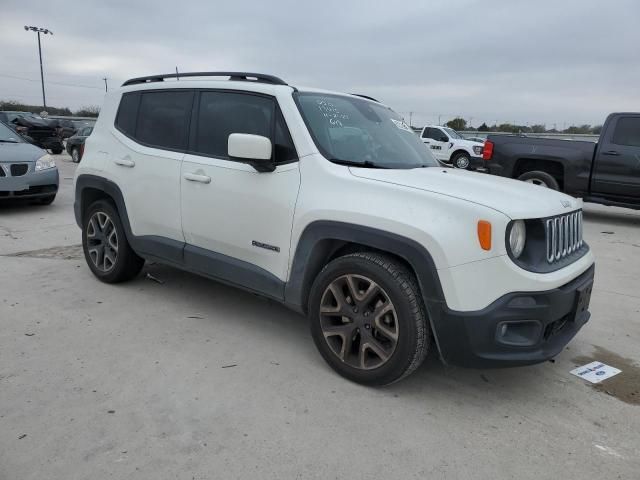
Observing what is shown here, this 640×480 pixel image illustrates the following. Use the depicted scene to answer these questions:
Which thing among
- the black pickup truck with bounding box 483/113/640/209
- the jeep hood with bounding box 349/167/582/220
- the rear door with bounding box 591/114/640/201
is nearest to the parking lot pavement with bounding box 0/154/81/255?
the jeep hood with bounding box 349/167/582/220

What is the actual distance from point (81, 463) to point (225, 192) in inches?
76.0

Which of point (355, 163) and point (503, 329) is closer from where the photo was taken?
point (503, 329)

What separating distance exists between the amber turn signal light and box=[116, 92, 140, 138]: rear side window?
318 cm

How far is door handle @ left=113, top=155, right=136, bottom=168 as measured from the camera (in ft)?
14.3

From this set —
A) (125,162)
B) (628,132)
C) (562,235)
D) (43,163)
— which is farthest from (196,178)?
(628,132)

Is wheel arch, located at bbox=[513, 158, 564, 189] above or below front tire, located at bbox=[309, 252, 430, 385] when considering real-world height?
above

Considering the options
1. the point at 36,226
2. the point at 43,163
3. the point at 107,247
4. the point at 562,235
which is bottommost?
the point at 36,226

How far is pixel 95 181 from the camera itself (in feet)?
15.5

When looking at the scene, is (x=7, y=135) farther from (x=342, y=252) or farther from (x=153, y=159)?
(x=342, y=252)

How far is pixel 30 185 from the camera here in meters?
8.29

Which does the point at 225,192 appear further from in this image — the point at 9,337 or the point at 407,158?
the point at 9,337

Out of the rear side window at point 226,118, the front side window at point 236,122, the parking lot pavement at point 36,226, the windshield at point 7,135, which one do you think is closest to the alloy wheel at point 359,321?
the front side window at point 236,122

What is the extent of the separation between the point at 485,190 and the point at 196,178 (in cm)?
206

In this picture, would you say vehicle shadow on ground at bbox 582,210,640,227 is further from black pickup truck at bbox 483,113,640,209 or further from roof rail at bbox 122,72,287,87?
roof rail at bbox 122,72,287,87
